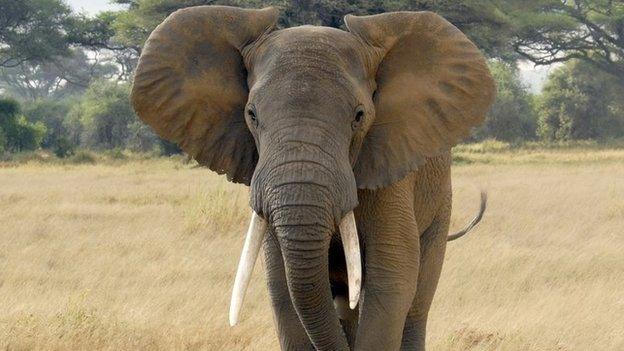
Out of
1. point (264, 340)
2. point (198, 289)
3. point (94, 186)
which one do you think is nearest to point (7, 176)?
point (94, 186)

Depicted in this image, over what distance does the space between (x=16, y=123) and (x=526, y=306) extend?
24830 millimetres

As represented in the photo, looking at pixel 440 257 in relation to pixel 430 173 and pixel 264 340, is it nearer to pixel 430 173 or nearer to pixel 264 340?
pixel 430 173

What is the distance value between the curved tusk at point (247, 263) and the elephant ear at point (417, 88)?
0.51m

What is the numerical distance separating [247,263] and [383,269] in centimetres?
68

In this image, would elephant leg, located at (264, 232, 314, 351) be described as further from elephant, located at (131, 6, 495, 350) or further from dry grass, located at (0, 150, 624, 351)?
dry grass, located at (0, 150, 624, 351)

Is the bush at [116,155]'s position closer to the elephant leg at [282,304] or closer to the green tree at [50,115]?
the green tree at [50,115]

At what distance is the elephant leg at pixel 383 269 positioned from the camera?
419 cm

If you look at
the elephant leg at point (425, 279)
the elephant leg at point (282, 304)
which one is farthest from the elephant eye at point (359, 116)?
the elephant leg at point (425, 279)

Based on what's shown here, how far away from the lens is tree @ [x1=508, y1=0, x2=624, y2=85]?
35.9 m

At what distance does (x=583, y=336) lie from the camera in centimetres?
662

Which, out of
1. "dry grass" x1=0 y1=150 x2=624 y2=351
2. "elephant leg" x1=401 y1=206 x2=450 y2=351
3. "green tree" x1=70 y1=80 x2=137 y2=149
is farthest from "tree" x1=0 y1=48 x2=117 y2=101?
"elephant leg" x1=401 y1=206 x2=450 y2=351

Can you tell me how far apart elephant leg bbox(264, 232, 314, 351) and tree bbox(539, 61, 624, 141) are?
34.2 meters

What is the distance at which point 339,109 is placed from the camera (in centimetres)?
367

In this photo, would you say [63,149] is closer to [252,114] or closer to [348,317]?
[348,317]
